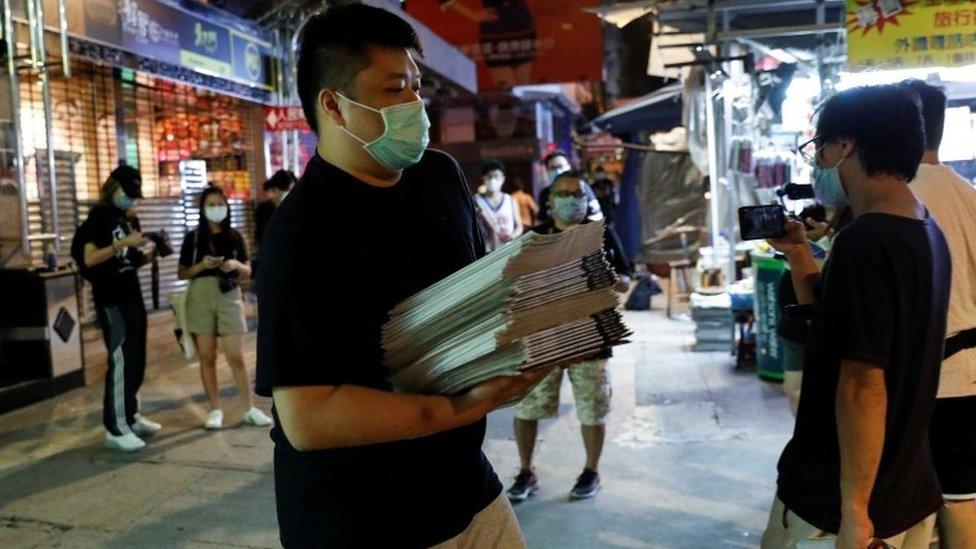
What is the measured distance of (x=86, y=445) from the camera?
6340 millimetres

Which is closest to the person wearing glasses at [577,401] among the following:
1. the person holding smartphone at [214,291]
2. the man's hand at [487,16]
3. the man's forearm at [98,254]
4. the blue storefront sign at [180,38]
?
the person holding smartphone at [214,291]

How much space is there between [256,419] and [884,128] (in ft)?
17.9

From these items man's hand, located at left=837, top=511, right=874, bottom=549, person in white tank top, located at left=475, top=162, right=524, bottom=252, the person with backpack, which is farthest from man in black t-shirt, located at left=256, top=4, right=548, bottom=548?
person in white tank top, located at left=475, top=162, right=524, bottom=252

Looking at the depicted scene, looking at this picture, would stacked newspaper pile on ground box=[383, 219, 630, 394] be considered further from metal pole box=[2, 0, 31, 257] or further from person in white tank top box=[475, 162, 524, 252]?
person in white tank top box=[475, 162, 524, 252]

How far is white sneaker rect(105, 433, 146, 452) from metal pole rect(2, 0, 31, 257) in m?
2.40

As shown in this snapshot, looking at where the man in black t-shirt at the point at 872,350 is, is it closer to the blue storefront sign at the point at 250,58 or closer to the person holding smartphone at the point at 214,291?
the person holding smartphone at the point at 214,291

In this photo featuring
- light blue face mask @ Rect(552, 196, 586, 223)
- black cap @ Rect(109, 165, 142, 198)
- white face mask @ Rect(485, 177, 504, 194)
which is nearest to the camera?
light blue face mask @ Rect(552, 196, 586, 223)

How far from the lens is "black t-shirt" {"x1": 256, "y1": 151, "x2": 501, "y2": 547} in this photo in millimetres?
1618

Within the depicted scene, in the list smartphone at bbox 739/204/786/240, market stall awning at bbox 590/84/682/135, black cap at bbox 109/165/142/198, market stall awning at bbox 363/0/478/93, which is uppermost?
market stall awning at bbox 363/0/478/93

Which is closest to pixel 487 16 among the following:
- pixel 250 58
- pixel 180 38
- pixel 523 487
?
pixel 250 58

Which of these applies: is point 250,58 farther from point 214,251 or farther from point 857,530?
point 857,530

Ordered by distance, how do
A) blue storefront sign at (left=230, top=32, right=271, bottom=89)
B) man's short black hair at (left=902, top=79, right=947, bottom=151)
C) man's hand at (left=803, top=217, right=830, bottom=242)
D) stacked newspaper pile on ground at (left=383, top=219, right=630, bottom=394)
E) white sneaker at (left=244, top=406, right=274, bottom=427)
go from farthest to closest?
blue storefront sign at (left=230, top=32, right=271, bottom=89) < white sneaker at (left=244, top=406, right=274, bottom=427) < man's hand at (left=803, top=217, right=830, bottom=242) < man's short black hair at (left=902, top=79, right=947, bottom=151) < stacked newspaper pile on ground at (left=383, top=219, right=630, bottom=394)

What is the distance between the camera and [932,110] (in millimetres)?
3188

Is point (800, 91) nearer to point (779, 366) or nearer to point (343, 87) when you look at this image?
point (779, 366)
